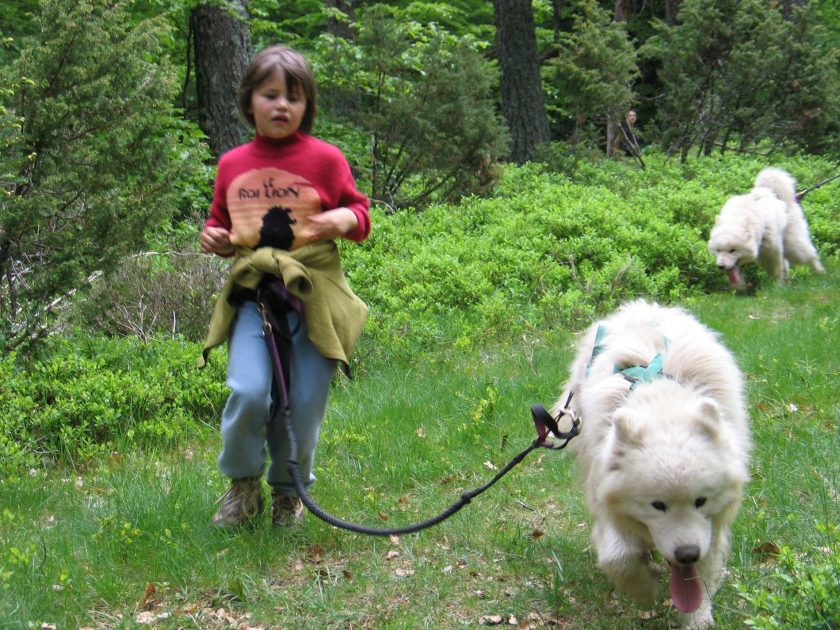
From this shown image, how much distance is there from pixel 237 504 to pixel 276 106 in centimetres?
191

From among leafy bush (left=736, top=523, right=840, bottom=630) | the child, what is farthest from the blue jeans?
leafy bush (left=736, top=523, right=840, bottom=630)

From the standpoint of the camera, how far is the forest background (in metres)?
5.80

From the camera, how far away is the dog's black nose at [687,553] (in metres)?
2.88

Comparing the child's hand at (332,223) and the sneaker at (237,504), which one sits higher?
the child's hand at (332,223)

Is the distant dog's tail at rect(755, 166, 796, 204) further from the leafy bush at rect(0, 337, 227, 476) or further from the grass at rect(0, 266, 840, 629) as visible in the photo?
the leafy bush at rect(0, 337, 227, 476)

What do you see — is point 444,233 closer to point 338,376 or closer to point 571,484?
point 338,376

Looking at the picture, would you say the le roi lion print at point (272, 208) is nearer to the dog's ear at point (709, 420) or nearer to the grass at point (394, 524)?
the grass at point (394, 524)

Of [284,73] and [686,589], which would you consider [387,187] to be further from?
[686,589]

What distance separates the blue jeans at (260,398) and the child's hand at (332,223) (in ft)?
1.35

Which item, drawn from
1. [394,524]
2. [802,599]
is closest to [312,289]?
[394,524]

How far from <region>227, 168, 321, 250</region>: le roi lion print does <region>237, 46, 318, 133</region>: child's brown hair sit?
0.35 meters

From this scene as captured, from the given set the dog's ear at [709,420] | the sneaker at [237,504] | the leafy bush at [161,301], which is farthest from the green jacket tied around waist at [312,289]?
the leafy bush at [161,301]

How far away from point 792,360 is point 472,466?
2.81 m

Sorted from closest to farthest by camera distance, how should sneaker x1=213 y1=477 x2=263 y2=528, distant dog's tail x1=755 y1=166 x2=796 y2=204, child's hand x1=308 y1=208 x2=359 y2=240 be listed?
child's hand x1=308 y1=208 x2=359 y2=240, sneaker x1=213 y1=477 x2=263 y2=528, distant dog's tail x1=755 y1=166 x2=796 y2=204
